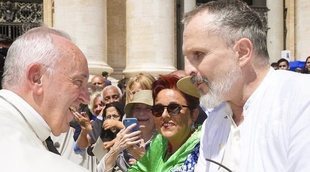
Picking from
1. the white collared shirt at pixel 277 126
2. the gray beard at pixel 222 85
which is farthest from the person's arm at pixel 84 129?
the white collared shirt at pixel 277 126

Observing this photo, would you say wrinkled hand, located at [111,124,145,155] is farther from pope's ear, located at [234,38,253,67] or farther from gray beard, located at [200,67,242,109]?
pope's ear, located at [234,38,253,67]

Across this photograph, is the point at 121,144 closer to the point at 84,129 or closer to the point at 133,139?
the point at 133,139

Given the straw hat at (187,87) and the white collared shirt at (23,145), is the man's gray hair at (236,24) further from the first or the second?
the white collared shirt at (23,145)

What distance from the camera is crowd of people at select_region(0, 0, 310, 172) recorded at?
1.89 m

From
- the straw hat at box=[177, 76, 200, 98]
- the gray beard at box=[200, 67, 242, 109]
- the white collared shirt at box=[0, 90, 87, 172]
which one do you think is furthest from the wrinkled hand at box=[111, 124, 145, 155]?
the white collared shirt at box=[0, 90, 87, 172]

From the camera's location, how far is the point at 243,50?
2695 mm

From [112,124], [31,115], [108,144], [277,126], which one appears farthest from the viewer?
[112,124]

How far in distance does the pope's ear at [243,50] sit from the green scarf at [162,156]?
905mm

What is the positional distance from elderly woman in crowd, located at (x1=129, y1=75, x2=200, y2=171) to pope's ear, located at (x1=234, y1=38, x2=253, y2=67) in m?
0.93

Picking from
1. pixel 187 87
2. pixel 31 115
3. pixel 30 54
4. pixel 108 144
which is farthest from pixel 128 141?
pixel 31 115

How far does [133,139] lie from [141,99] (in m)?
0.64

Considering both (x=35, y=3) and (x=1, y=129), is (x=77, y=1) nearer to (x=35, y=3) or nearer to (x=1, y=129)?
(x=35, y=3)

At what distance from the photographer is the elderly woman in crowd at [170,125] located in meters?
3.64

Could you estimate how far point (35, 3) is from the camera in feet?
53.3
